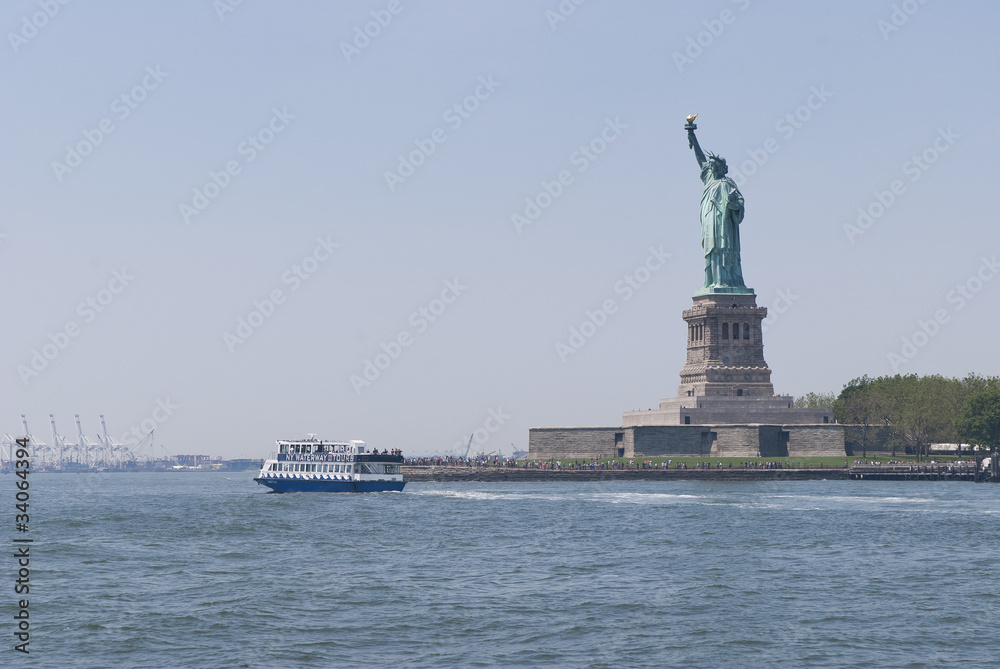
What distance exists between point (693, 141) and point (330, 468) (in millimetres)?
54736

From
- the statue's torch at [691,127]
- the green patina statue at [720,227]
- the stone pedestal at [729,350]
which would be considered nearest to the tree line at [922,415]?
the stone pedestal at [729,350]

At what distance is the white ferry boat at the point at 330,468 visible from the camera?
9850cm

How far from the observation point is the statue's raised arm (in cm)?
12900

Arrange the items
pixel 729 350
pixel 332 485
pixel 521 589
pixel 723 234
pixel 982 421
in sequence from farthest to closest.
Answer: pixel 723 234 → pixel 729 350 → pixel 982 421 → pixel 332 485 → pixel 521 589

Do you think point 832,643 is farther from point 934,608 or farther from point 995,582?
point 995,582

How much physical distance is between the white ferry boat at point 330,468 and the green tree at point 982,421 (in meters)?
58.4

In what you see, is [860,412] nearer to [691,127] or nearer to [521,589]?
[691,127]

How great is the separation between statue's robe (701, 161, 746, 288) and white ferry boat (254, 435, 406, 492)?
144 ft

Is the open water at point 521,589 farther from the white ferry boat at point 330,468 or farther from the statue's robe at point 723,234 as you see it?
the statue's robe at point 723,234

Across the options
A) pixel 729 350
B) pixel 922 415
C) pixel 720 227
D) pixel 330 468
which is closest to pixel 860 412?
pixel 922 415

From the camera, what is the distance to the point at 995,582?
136ft

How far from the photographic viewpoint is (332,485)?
98.5 meters

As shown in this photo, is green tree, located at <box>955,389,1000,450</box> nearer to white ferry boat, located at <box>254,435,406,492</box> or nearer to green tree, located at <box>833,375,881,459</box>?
green tree, located at <box>833,375,881,459</box>

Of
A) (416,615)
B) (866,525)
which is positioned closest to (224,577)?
(416,615)
